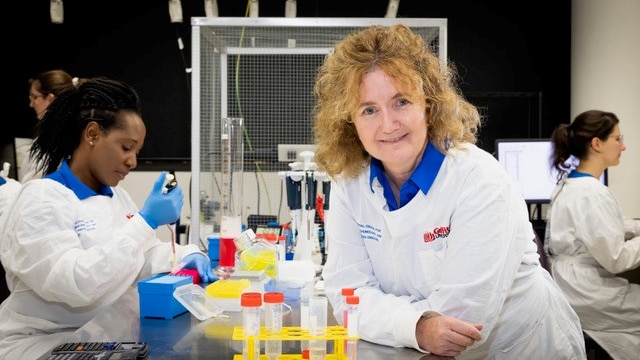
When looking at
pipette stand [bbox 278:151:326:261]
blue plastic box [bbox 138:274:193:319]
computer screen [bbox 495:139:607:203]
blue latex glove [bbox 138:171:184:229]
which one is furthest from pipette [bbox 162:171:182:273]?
computer screen [bbox 495:139:607:203]

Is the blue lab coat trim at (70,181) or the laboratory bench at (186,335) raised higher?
the blue lab coat trim at (70,181)

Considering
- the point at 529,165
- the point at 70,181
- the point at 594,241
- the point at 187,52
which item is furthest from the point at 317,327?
the point at 187,52

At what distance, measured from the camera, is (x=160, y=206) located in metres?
1.81

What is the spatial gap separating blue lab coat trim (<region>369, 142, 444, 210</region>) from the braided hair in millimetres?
998

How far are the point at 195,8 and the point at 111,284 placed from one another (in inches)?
137

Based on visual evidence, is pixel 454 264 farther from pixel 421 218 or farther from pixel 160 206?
pixel 160 206

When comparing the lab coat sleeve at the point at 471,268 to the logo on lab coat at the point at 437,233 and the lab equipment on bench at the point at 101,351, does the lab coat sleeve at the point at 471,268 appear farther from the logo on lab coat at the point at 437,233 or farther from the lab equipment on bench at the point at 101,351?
the lab equipment on bench at the point at 101,351

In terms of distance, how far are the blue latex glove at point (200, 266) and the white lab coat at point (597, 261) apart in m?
1.86

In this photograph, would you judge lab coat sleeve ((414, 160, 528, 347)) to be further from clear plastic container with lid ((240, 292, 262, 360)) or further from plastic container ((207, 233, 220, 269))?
plastic container ((207, 233, 220, 269))

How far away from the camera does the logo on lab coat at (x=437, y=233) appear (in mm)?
1341

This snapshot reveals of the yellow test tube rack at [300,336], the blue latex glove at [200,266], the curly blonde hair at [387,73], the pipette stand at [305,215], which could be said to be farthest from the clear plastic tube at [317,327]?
the pipette stand at [305,215]

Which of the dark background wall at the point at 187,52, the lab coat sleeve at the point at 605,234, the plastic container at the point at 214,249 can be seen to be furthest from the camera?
the dark background wall at the point at 187,52

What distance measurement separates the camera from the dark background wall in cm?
467

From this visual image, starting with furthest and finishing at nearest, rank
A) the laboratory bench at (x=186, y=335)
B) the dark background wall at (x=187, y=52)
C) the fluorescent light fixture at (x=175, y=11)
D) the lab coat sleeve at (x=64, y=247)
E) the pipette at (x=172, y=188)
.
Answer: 1. the dark background wall at (x=187, y=52)
2. the fluorescent light fixture at (x=175, y=11)
3. the pipette at (x=172, y=188)
4. the lab coat sleeve at (x=64, y=247)
5. the laboratory bench at (x=186, y=335)
